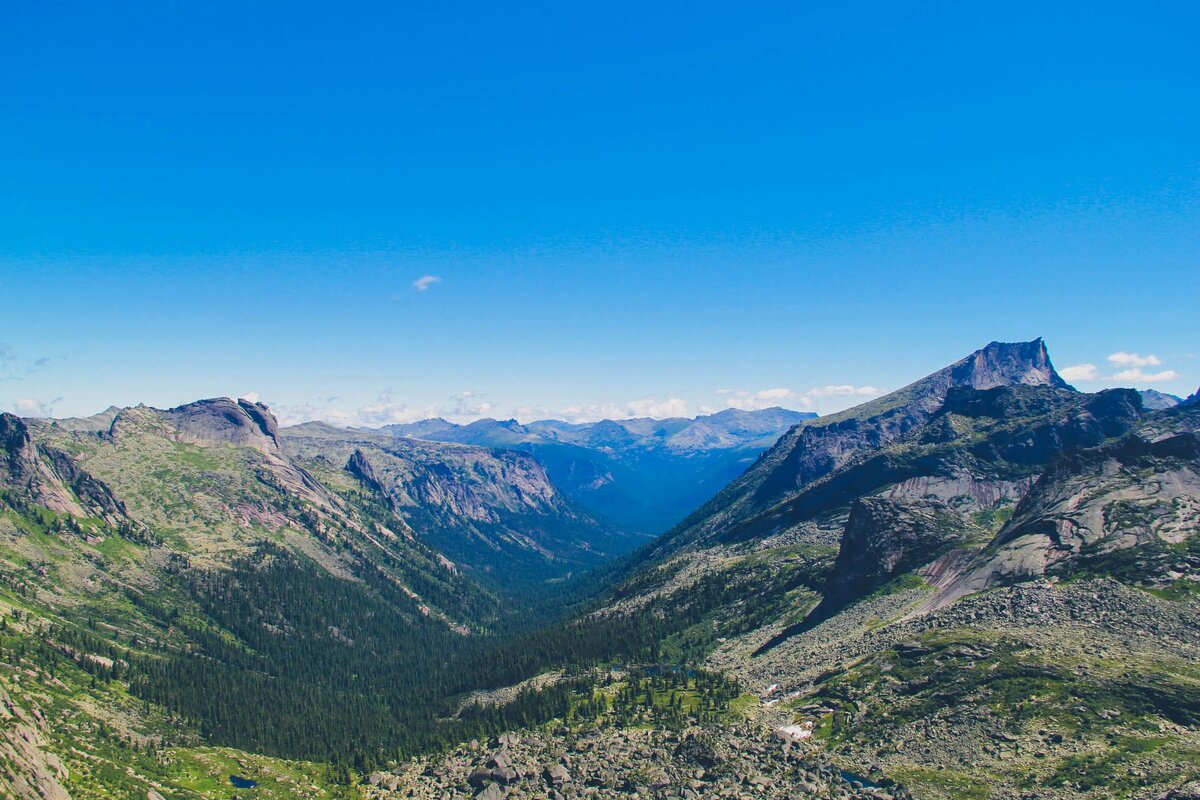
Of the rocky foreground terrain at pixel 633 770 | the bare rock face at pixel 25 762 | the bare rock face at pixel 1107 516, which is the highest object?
the bare rock face at pixel 1107 516

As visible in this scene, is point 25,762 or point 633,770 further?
point 633,770

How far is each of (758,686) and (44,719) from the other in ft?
493

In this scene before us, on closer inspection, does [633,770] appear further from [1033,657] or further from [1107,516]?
[1107,516]

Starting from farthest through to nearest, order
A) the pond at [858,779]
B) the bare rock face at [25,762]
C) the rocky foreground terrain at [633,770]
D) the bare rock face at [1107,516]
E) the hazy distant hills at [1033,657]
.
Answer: the bare rock face at [1107,516], the rocky foreground terrain at [633,770], the pond at [858,779], the bare rock face at [25,762], the hazy distant hills at [1033,657]

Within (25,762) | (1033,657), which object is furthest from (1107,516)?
(25,762)

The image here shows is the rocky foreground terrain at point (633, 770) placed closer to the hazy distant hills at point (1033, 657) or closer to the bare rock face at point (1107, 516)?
the hazy distant hills at point (1033, 657)

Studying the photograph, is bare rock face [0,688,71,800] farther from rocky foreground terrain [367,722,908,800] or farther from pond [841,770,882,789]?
pond [841,770,882,789]

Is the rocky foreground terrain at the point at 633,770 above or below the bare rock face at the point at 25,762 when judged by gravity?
below

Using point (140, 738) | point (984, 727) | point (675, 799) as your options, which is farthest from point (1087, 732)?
point (140, 738)

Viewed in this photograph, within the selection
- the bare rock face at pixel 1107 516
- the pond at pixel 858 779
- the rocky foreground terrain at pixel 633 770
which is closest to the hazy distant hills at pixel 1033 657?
the bare rock face at pixel 1107 516

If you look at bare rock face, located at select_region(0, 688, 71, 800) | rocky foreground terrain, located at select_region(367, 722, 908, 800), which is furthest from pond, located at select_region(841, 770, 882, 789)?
bare rock face, located at select_region(0, 688, 71, 800)

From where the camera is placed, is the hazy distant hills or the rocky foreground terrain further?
the rocky foreground terrain

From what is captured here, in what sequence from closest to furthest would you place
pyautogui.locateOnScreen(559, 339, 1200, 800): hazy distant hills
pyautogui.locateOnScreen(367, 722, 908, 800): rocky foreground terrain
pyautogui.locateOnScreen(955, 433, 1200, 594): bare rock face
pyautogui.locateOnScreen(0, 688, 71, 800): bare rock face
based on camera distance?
pyautogui.locateOnScreen(559, 339, 1200, 800): hazy distant hills < pyautogui.locateOnScreen(0, 688, 71, 800): bare rock face < pyautogui.locateOnScreen(367, 722, 908, 800): rocky foreground terrain < pyautogui.locateOnScreen(955, 433, 1200, 594): bare rock face

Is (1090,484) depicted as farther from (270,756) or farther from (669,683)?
(270,756)
